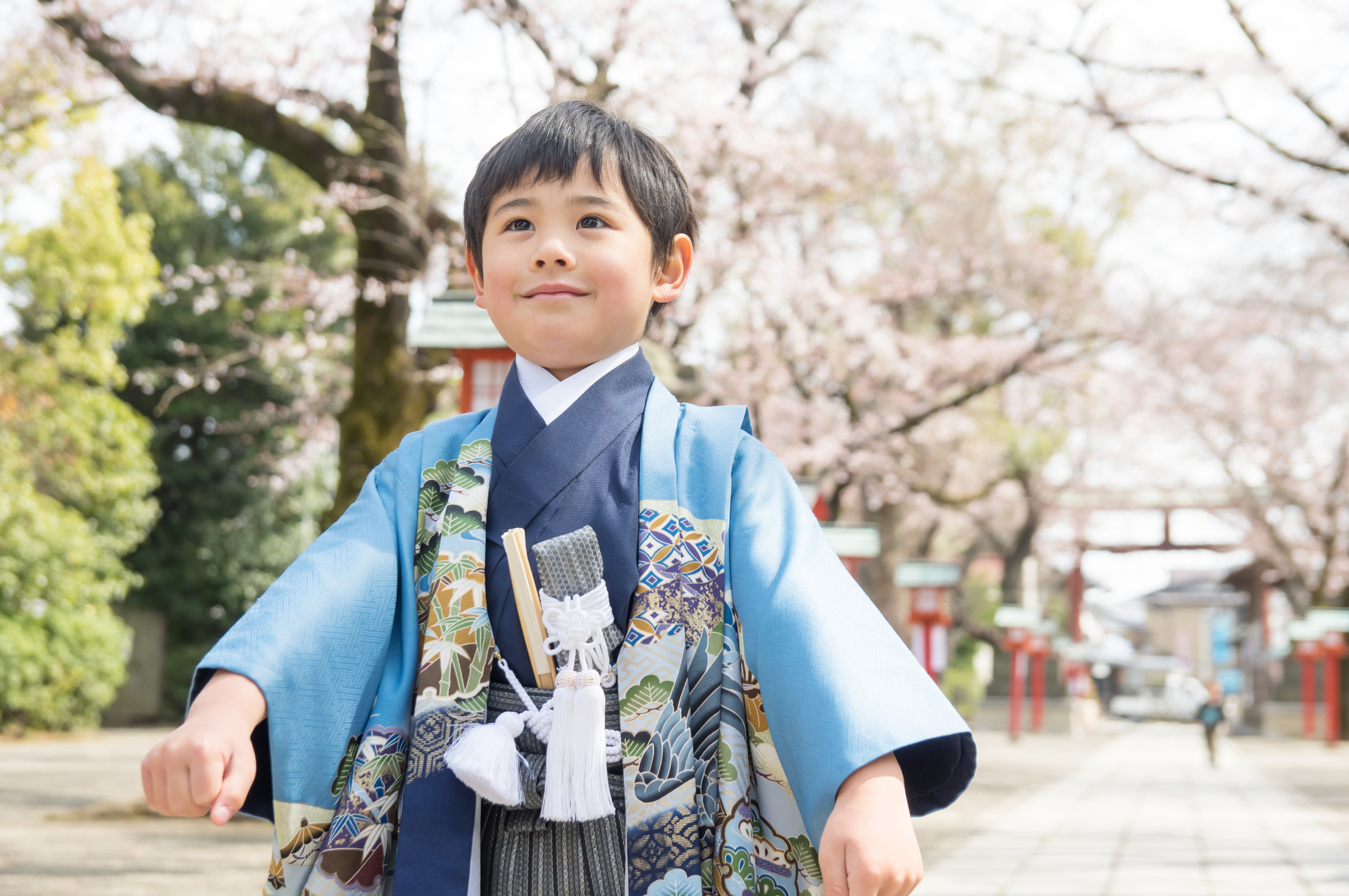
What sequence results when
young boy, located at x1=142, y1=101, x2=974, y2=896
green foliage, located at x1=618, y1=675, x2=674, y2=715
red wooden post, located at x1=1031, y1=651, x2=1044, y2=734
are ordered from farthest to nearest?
1. red wooden post, located at x1=1031, y1=651, x2=1044, y2=734
2. green foliage, located at x1=618, y1=675, x2=674, y2=715
3. young boy, located at x1=142, y1=101, x2=974, y2=896

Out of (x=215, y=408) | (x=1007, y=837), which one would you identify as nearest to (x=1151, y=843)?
(x=1007, y=837)

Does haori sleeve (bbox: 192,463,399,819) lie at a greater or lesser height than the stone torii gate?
lesser

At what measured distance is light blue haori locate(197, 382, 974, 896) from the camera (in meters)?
1.39

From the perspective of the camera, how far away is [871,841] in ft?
4.14

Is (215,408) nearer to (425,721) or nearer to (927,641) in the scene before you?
(927,641)

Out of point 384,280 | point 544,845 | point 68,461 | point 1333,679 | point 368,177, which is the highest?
point 368,177

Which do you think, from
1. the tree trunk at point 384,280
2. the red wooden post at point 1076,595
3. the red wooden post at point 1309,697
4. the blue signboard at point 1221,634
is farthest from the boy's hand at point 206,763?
the blue signboard at point 1221,634

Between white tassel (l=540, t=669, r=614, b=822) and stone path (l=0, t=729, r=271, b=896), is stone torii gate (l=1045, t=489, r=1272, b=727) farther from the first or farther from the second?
white tassel (l=540, t=669, r=614, b=822)

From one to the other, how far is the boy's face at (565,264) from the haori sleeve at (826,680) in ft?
1.21

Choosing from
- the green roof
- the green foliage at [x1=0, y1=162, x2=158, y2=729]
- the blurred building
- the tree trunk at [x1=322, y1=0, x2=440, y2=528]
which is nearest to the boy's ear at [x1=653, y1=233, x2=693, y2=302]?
the green roof

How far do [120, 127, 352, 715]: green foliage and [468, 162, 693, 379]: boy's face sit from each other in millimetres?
15689

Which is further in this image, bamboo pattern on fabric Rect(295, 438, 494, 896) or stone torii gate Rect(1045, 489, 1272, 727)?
stone torii gate Rect(1045, 489, 1272, 727)

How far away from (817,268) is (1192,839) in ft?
22.5

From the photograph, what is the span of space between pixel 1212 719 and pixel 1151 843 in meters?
11.3
